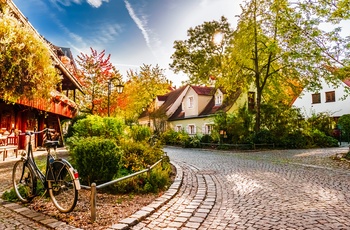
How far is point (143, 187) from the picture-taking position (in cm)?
648

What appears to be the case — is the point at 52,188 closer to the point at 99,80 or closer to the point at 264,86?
the point at 264,86

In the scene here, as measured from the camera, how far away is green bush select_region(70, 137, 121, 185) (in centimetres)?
627

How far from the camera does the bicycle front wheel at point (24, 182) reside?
523 cm

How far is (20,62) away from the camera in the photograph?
841 cm

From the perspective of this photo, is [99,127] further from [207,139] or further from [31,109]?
[207,139]

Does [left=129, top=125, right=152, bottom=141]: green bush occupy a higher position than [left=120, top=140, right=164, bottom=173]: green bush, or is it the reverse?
[left=129, top=125, right=152, bottom=141]: green bush

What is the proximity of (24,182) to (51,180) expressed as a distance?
3.37 ft

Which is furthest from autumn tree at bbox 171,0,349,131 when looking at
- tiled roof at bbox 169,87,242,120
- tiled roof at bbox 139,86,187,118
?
tiled roof at bbox 139,86,187,118

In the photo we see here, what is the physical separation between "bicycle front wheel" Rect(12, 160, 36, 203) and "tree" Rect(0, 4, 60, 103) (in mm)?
3930

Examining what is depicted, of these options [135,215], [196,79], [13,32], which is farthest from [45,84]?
[196,79]

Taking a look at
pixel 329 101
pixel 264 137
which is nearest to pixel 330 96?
pixel 329 101

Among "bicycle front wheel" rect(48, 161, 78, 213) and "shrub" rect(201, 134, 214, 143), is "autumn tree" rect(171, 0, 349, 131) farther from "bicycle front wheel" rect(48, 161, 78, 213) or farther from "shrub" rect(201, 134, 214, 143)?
"bicycle front wheel" rect(48, 161, 78, 213)

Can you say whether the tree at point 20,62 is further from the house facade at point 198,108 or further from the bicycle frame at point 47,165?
the house facade at point 198,108

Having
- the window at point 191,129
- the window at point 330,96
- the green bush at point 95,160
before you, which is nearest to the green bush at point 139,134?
the green bush at point 95,160
